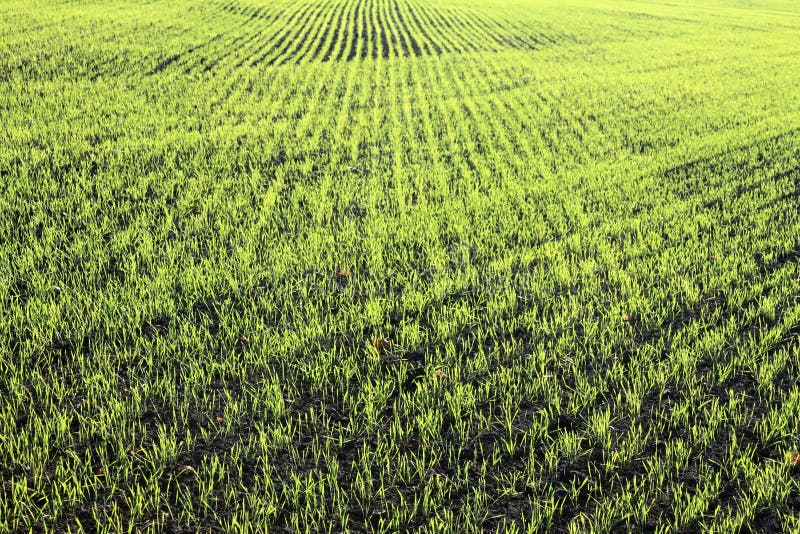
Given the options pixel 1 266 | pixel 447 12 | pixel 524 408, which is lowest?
pixel 524 408

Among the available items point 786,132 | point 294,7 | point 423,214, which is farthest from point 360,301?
point 294,7

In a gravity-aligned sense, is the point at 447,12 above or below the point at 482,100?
above

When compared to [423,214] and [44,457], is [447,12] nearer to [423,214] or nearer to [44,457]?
[423,214]

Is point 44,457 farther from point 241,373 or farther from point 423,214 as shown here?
point 423,214

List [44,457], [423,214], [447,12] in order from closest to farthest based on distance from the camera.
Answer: [44,457] < [423,214] < [447,12]

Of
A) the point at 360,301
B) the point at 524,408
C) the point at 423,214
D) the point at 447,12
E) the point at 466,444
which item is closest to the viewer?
the point at 466,444

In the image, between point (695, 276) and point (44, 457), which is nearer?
point (44, 457)
